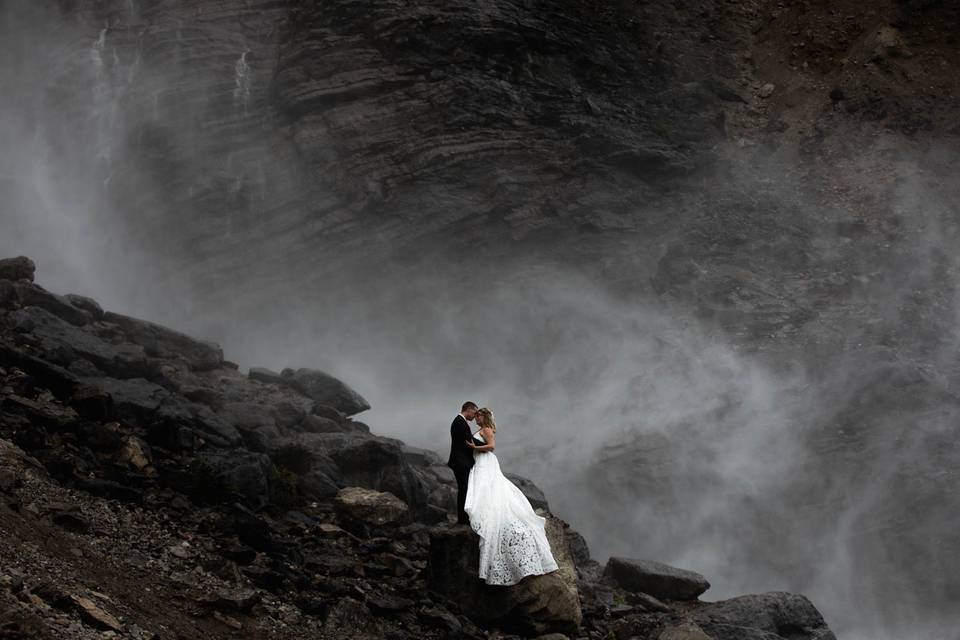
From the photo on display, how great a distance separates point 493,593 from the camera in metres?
11.2

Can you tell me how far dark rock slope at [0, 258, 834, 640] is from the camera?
31.9ft

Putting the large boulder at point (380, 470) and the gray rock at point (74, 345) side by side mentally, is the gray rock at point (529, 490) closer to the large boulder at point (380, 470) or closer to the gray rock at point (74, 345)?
the large boulder at point (380, 470)

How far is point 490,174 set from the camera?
1243 inches

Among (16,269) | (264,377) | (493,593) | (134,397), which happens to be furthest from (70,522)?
(16,269)

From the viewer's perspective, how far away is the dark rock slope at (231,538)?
9719mm

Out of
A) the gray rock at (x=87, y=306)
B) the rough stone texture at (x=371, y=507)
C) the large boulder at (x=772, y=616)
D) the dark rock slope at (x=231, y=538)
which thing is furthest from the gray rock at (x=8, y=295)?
the large boulder at (x=772, y=616)

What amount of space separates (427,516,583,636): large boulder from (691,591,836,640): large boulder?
242cm

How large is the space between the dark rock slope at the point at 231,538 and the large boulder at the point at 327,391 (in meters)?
3.35

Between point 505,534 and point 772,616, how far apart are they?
4.83 m

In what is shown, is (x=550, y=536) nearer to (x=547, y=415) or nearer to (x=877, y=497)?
(x=877, y=497)

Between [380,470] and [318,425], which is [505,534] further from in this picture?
[318,425]

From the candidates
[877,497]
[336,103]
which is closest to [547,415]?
[877,497]

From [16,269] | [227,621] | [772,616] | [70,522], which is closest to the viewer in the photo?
[227,621]

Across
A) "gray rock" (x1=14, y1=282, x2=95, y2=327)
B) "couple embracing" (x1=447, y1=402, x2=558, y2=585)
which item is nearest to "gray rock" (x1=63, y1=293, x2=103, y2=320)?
"gray rock" (x1=14, y1=282, x2=95, y2=327)
